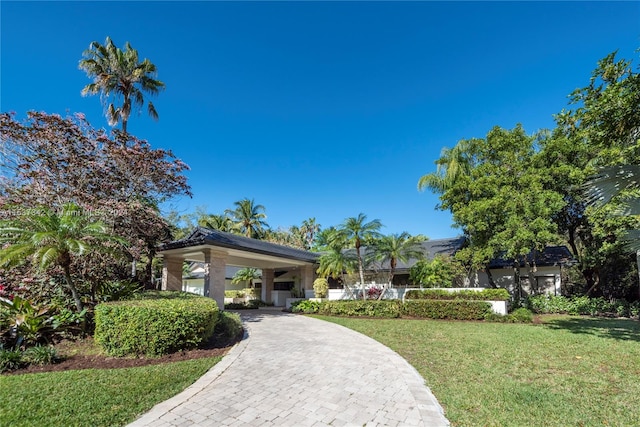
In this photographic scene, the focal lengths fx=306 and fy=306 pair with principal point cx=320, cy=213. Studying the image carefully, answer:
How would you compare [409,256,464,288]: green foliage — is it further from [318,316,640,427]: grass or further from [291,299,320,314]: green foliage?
[318,316,640,427]: grass

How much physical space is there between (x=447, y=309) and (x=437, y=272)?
3976mm

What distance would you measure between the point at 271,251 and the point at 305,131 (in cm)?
864

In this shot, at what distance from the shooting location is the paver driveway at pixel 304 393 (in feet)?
13.2

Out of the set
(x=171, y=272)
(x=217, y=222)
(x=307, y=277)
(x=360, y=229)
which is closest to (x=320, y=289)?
(x=307, y=277)

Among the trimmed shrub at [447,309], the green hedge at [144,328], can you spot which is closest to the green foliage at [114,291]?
the green hedge at [144,328]

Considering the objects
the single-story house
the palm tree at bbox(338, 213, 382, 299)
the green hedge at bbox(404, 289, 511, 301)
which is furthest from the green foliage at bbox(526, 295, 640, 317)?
the palm tree at bbox(338, 213, 382, 299)

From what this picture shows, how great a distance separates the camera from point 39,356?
605cm

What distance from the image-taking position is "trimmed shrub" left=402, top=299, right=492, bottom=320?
14.9 meters

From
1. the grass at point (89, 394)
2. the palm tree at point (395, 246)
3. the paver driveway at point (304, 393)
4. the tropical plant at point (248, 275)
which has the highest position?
the palm tree at point (395, 246)

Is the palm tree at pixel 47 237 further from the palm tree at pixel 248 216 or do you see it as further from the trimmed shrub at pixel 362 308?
the palm tree at pixel 248 216

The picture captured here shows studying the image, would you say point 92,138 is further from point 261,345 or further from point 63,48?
point 261,345

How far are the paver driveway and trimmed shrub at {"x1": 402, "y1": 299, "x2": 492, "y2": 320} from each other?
8.55 meters

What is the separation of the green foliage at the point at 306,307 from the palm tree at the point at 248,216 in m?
19.3

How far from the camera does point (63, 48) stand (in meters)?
9.71
